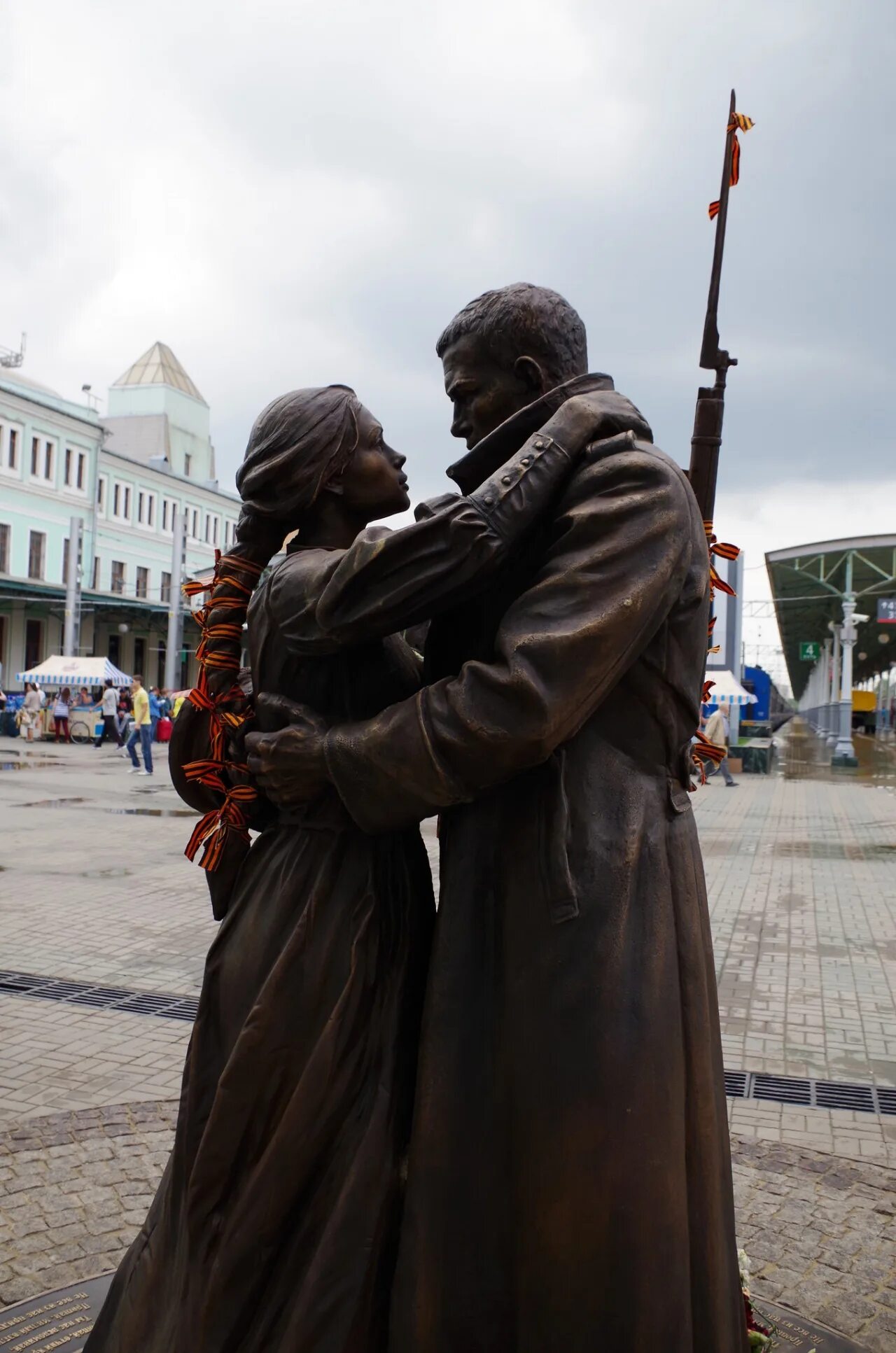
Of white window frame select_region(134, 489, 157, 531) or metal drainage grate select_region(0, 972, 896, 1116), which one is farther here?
white window frame select_region(134, 489, 157, 531)

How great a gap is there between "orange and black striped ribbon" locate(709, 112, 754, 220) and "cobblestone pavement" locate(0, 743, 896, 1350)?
2927 mm

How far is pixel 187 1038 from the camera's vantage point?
5469 millimetres

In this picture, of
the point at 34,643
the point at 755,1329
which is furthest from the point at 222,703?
the point at 34,643

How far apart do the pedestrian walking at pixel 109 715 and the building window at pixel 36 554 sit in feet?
49.5

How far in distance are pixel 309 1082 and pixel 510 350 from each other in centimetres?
135

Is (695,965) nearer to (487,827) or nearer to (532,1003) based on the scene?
(532,1003)

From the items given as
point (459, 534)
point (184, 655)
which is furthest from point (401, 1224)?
point (184, 655)

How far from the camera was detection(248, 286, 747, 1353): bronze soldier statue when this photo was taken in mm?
1753

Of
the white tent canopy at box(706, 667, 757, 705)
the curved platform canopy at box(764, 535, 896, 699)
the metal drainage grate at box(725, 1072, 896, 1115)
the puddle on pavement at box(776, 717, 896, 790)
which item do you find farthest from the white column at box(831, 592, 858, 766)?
the metal drainage grate at box(725, 1072, 896, 1115)

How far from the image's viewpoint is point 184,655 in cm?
4972

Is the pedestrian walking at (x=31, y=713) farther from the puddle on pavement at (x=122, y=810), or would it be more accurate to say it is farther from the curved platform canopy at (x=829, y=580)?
the curved platform canopy at (x=829, y=580)

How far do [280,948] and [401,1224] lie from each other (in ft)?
1.70

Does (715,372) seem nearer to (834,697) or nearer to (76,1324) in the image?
(76,1324)

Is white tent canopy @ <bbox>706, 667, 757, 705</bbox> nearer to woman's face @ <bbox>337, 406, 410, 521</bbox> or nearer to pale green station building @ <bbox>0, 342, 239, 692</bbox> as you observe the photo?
pale green station building @ <bbox>0, 342, 239, 692</bbox>
